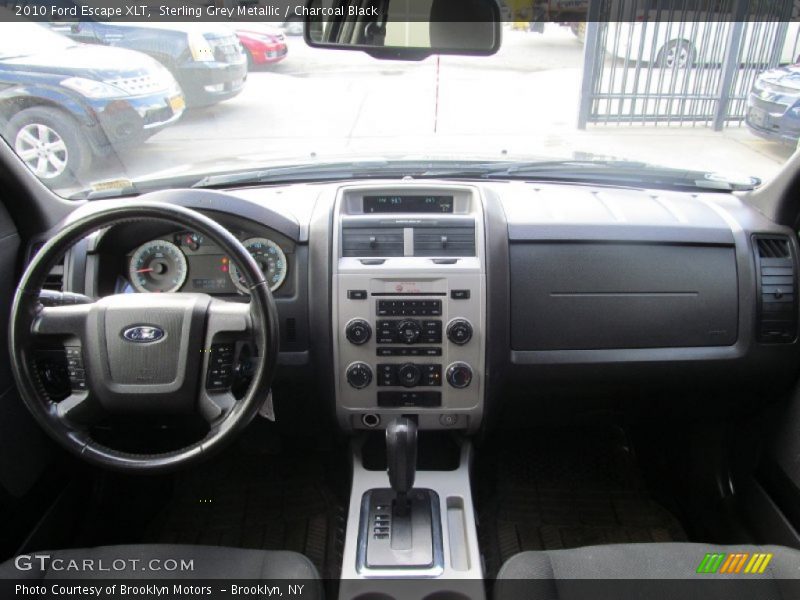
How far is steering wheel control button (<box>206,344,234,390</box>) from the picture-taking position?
1.75 m

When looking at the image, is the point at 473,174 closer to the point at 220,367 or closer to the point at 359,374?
the point at 359,374

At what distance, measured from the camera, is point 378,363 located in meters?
2.11

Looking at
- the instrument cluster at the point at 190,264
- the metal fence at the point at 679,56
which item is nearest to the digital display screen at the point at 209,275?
the instrument cluster at the point at 190,264

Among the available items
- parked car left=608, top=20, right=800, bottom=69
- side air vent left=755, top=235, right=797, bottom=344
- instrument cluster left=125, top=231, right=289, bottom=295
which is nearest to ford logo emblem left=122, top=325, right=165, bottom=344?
instrument cluster left=125, top=231, right=289, bottom=295

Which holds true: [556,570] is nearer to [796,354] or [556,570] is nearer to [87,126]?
[796,354]

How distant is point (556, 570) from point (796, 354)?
1223 mm

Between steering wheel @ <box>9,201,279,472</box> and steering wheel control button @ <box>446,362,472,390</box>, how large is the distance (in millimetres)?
654

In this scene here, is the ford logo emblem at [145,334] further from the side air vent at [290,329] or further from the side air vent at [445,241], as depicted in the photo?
the side air vent at [445,241]

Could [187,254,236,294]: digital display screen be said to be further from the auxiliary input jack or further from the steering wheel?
the auxiliary input jack

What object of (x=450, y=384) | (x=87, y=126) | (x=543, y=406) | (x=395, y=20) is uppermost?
(x=395, y=20)

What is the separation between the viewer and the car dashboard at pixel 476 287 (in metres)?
2.06

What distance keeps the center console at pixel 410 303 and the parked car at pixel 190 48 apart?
1033mm

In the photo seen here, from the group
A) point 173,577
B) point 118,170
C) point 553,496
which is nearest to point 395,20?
point 118,170

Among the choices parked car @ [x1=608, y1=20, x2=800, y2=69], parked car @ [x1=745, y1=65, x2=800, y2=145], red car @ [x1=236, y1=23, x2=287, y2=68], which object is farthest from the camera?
parked car @ [x1=608, y1=20, x2=800, y2=69]
